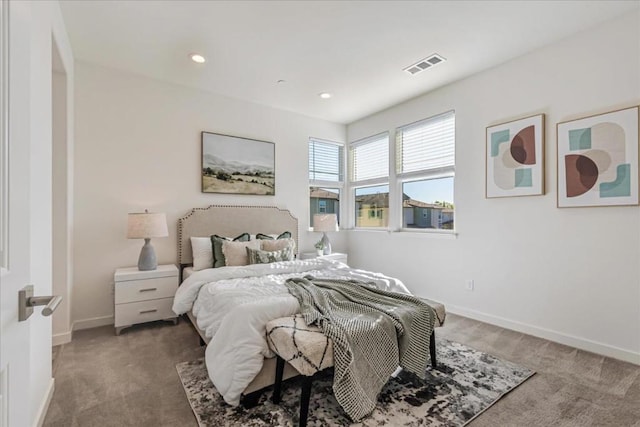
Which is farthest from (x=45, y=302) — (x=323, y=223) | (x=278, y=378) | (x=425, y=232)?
(x=425, y=232)

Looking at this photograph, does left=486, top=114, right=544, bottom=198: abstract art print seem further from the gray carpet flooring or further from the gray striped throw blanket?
the gray striped throw blanket

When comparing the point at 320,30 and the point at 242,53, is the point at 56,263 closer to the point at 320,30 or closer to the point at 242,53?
the point at 242,53

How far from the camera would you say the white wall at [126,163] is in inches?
125

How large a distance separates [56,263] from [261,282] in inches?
74.1

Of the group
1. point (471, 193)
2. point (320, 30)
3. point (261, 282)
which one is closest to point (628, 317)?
point (471, 193)

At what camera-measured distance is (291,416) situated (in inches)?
69.3

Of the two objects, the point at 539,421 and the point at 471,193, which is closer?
the point at 539,421

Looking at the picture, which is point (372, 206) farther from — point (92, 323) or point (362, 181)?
point (92, 323)

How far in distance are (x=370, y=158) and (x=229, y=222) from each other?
2431mm

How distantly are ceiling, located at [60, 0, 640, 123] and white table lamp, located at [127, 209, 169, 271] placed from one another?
1.63 metres

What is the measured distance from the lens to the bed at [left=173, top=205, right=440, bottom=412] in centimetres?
182

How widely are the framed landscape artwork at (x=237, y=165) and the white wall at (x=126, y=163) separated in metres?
0.10

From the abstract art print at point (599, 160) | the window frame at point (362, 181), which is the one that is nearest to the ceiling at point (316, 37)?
the abstract art print at point (599, 160)

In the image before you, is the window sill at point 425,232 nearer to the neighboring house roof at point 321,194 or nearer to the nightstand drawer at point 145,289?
the neighboring house roof at point 321,194
